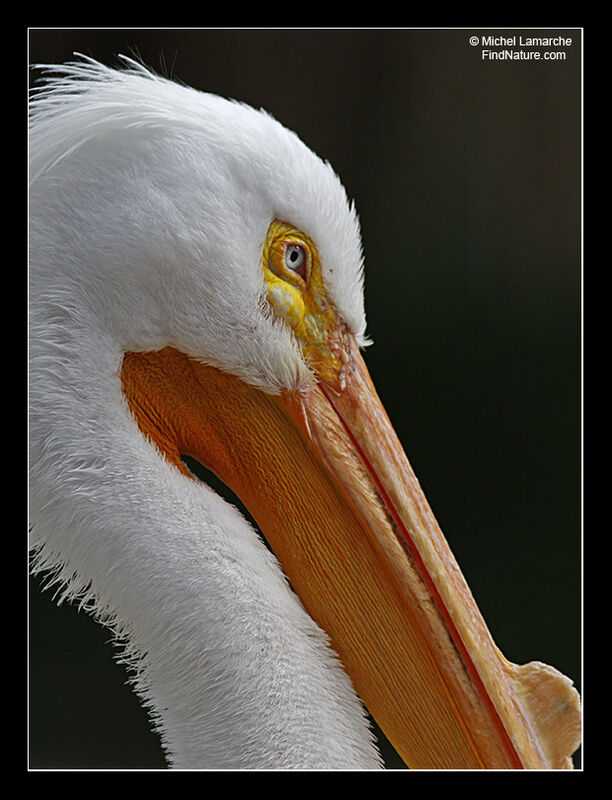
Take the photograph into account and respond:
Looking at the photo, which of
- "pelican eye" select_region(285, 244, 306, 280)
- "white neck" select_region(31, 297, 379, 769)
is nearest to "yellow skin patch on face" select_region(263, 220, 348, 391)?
"pelican eye" select_region(285, 244, 306, 280)

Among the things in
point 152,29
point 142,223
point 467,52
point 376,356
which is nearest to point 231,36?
point 152,29

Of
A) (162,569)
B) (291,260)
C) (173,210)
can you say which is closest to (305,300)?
(291,260)

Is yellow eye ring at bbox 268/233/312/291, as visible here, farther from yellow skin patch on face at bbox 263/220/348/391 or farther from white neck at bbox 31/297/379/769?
white neck at bbox 31/297/379/769

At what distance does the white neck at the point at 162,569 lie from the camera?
51.8 inches

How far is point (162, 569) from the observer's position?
132 centimetres

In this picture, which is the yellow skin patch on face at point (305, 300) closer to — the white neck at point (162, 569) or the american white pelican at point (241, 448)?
the american white pelican at point (241, 448)

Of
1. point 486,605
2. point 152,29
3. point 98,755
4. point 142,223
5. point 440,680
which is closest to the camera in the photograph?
point 142,223

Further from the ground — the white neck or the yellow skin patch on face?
the yellow skin patch on face

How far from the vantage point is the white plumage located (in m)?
1.32

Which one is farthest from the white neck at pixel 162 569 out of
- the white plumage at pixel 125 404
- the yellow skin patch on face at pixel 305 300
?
the yellow skin patch on face at pixel 305 300

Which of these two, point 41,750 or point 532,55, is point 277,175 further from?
point 41,750

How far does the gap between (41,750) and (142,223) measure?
0.91m

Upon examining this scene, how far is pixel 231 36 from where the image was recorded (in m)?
1.69

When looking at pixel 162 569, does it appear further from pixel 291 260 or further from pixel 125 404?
pixel 291 260
